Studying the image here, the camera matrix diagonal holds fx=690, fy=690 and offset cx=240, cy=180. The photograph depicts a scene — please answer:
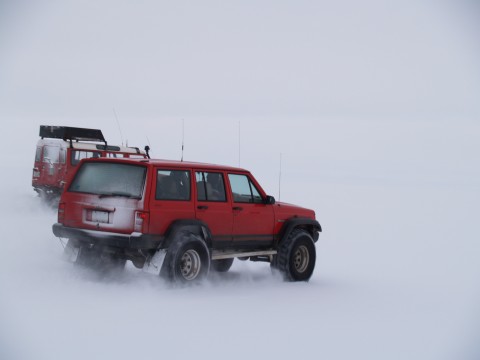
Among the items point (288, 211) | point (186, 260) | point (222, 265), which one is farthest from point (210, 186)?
point (222, 265)

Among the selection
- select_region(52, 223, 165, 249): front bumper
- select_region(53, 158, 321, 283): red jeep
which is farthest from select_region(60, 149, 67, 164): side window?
select_region(52, 223, 165, 249): front bumper

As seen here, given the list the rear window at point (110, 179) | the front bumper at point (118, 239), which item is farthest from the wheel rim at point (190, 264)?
the rear window at point (110, 179)

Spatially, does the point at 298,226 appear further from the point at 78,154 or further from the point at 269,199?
the point at 78,154

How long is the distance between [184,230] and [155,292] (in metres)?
0.96

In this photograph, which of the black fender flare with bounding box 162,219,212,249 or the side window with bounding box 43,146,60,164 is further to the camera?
the side window with bounding box 43,146,60,164

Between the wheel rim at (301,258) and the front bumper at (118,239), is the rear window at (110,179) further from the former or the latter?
the wheel rim at (301,258)

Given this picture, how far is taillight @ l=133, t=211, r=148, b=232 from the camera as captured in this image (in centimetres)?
923

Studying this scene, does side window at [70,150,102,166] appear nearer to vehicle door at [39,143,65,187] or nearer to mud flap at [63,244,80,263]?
vehicle door at [39,143,65,187]

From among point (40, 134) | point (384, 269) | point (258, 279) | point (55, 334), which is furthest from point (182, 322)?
point (40, 134)

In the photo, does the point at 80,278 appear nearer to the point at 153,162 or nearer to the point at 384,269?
the point at 153,162

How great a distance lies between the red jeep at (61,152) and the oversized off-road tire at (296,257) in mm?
10651

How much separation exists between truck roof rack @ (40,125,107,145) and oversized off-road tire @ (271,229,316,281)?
11.3 meters

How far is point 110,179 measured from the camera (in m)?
9.78

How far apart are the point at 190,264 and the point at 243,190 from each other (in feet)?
5.57
